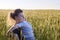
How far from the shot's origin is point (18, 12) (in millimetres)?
4668

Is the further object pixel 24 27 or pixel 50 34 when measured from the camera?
pixel 50 34

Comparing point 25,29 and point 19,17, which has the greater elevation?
point 19,17

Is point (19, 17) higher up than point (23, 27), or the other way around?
point (19, 17)

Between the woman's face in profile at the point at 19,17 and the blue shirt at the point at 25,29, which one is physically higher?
the woman's face in profile at the point at 19,17

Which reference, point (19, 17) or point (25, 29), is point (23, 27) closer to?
point (25, 29)

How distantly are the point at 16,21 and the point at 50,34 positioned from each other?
949 millimetres

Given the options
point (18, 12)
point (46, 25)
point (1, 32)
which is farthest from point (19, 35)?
point (46, 25)

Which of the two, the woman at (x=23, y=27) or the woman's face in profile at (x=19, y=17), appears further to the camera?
the woman's face in profile at (x=19, y=17)

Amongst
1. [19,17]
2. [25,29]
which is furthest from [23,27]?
[19,17]

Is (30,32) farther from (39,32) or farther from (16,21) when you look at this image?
(39,32)

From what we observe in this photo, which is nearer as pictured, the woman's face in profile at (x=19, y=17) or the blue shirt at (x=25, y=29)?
the blue shirt at (x=25, y=29)

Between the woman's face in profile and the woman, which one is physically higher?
the woman's face in profile

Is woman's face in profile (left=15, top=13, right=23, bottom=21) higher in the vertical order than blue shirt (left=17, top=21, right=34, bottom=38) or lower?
higher

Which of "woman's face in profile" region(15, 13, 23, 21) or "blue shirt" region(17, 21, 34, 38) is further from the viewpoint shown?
"woman's face in profile" region(15, 13, 23, 21)
